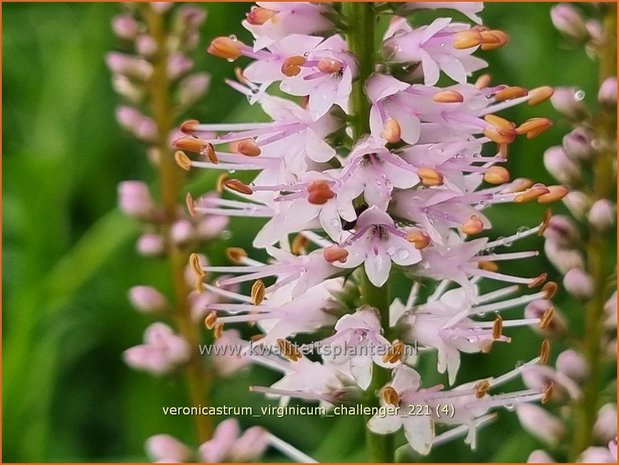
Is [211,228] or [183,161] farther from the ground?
[183,161]

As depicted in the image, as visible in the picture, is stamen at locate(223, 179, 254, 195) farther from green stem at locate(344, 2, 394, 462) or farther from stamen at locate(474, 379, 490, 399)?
stamen at locate(474, 379, 490, 399)

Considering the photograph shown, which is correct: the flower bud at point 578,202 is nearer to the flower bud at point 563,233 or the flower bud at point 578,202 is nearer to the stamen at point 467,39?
the flower bud at point 563,233

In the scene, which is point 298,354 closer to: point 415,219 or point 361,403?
point 361,403

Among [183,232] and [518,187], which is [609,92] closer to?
[518,187]

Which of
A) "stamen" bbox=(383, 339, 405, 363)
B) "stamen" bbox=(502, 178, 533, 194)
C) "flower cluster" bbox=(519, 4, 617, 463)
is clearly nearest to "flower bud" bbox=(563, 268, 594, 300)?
"flower cluster" bbox=(519, 4, 617, 463)

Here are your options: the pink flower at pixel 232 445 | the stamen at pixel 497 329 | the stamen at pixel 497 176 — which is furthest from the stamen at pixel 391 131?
the pink flower at pixel 232 445

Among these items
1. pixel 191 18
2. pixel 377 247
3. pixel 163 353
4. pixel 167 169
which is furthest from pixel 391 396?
pixel 191 18
